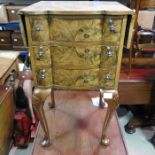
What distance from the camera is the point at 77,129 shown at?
4.61 feet

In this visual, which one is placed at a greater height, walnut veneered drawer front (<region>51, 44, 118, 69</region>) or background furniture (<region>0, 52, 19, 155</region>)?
walnut veneered drawer front (<region>51, 44, 118, 69</region>)

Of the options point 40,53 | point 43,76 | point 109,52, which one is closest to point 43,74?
point 43,76

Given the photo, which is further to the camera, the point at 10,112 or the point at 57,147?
the point at 10,112

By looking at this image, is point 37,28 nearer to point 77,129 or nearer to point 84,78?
point 84,78

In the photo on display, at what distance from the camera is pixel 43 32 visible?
93 centimetres

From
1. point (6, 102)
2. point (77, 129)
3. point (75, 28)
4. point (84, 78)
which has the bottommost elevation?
point (77, 129)

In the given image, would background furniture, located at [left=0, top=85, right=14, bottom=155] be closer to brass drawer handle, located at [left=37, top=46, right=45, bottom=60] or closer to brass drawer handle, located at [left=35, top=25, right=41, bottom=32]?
brass drawer handle, located at [left=37, top=46, right=45, bottom=60]

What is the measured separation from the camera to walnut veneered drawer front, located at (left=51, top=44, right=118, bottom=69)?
3.17 feet

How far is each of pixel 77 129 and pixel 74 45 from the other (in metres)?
0.70

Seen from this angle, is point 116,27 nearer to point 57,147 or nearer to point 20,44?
point 57,147

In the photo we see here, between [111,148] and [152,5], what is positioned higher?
[152,5]

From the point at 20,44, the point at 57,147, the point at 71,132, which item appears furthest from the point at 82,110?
the point at 20,44

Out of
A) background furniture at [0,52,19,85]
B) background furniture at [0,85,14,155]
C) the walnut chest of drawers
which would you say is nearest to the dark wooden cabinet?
background furniture at [0,52,19,85]

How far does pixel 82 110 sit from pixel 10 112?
57cm
